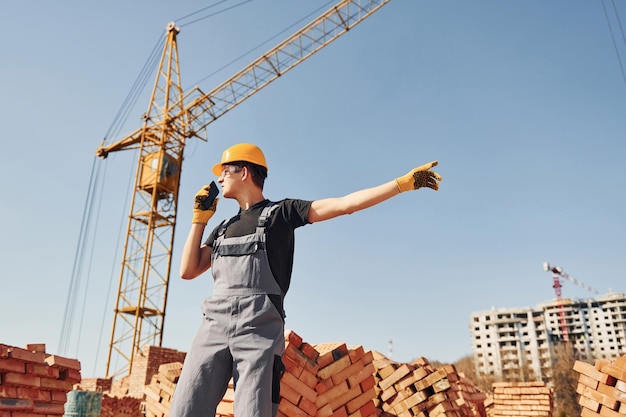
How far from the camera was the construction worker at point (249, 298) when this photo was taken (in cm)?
221

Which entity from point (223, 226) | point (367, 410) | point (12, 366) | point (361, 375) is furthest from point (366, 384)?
point (12, 366)

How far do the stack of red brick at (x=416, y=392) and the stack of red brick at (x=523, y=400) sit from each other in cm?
235

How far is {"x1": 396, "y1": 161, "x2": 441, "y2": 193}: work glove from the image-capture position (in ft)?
7.69

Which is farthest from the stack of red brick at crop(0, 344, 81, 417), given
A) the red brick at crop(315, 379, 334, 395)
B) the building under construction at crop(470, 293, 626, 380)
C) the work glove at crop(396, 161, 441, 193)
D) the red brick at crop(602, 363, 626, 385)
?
the building under construction at crop(470, 293, 626, 380)

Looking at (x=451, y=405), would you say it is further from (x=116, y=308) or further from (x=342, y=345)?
(x=116, y=308)

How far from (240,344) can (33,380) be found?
89.6 inches

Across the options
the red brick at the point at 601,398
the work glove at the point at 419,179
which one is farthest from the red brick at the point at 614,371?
the work glove at the point at 419,179

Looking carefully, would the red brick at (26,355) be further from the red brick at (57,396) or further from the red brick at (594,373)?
the red brick at (594,373)

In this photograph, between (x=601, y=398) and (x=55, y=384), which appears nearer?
(x=601, y=398)

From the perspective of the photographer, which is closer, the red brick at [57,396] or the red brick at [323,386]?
the red brick at [57,396]

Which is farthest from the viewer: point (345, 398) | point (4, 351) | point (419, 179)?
point (345, 398)

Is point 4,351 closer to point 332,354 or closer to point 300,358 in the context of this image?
point 300,358

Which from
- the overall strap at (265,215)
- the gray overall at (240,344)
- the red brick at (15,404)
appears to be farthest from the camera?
the red brick at (15,404)

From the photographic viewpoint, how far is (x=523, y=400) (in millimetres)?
7801
